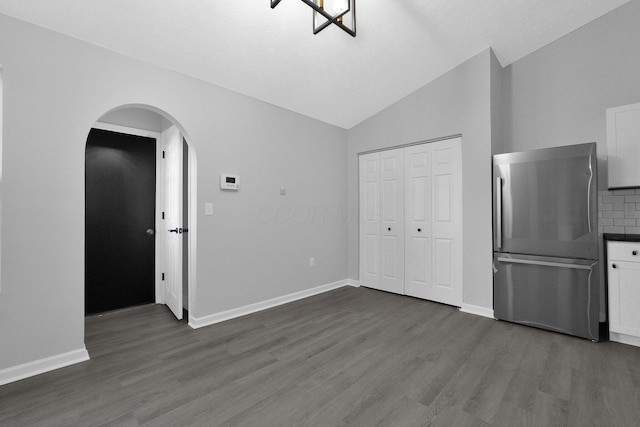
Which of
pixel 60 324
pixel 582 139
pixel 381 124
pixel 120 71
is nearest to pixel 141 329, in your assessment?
pixel 60 324

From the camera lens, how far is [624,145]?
256 cm

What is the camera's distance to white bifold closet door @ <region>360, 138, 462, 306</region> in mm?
3520

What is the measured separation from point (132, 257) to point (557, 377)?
4.25 meters

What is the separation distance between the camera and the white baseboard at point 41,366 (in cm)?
197

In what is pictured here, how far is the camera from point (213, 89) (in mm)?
3031

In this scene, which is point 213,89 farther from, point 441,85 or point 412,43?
point 441,85

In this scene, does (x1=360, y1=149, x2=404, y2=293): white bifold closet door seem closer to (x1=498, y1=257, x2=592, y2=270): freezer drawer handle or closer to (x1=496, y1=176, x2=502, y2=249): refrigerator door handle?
(x1=496, y1=176, x2=502, y2=249): refrigerator door handle

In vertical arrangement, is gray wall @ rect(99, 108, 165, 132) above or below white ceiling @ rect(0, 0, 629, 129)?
below

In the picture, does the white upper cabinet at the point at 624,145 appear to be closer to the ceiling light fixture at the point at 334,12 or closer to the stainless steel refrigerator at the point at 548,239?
→ the stainless steel refrigerator at the point at 548,239

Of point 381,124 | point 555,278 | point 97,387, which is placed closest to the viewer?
point 97,387

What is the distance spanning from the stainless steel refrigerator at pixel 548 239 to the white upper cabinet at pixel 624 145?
0.24 m

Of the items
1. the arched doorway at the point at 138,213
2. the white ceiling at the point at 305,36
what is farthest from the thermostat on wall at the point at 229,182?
the white ceiling at the point at 305,36

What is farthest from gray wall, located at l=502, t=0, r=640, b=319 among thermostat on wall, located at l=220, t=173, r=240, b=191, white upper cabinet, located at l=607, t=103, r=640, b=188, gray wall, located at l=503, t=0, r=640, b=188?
thermostat on wall, located at l=220, t=173, r=240, b=191

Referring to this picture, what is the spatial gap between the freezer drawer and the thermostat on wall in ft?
9.43
